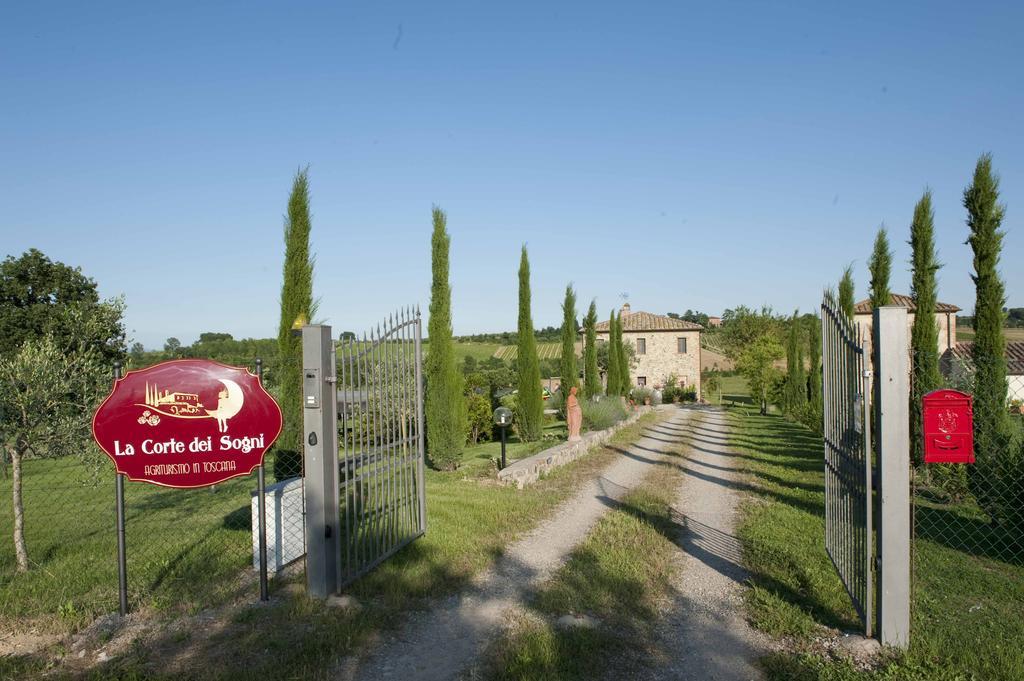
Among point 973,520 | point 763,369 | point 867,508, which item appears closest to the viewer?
point 867,508

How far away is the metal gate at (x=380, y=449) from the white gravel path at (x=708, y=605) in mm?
2747

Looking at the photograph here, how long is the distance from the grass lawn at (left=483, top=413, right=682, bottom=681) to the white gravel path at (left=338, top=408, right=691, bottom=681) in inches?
7.2

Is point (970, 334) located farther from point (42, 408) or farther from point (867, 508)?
point (42, 408)

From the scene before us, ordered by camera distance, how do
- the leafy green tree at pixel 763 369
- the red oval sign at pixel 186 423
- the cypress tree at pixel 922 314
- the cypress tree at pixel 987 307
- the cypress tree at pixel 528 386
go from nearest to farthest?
the red oval sign at pixel 186 423 < the cypress tree at pixel 987 307 < the cypress tree at pixel 922 314 < the cypress tree at pixel 528 386 < the leafy green tree at pixel 763 369

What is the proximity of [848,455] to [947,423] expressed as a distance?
1120 millimetres

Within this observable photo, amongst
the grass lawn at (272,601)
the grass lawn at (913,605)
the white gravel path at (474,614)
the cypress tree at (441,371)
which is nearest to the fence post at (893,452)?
the grass lawn at (913,605)

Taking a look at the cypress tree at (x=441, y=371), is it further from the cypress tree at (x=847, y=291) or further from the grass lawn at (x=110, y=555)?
the cypress tree at (x=847, y=291)

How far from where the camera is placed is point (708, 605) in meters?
5.30

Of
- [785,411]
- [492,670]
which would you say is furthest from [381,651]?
[785,411]

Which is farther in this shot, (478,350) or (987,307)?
(478,350)

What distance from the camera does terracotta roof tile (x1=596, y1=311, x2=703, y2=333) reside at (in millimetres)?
45722

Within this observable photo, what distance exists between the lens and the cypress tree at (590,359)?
2486 centimetres

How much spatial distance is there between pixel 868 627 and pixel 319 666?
3645 millimetres

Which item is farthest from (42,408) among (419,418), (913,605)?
(913,605)
